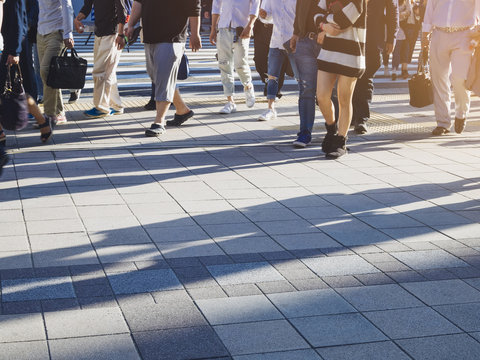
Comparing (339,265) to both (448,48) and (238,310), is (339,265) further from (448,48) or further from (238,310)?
(448,48)

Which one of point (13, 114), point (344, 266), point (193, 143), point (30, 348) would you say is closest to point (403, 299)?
point (344, 266)

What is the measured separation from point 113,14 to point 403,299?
259 inches

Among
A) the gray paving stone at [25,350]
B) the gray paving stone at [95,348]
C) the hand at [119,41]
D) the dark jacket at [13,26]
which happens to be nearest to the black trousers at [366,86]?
the hand at [119,41]

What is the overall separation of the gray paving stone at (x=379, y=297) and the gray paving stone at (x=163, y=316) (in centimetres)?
83

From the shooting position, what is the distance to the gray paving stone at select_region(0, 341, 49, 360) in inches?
137

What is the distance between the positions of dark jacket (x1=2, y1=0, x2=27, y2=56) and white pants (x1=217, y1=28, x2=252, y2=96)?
126 inches

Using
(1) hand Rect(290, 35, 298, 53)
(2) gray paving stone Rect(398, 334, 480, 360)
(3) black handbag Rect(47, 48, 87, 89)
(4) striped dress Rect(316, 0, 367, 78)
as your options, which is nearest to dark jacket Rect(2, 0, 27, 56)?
(3) black handbag Rect(47, 48, 87, 89)

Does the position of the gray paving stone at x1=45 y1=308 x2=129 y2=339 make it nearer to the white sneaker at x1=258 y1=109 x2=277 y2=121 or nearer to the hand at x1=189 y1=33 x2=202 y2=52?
the hand at x1=189 y1=33 x2=202 y2=52

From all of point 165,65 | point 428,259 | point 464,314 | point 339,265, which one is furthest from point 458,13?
point 464,314

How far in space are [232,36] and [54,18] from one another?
2328 millimetres

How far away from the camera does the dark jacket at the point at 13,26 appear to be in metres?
7.84

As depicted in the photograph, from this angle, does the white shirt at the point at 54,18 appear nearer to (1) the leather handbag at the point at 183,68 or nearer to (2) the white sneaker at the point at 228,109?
(1) the leather handbag at the point at 183,68

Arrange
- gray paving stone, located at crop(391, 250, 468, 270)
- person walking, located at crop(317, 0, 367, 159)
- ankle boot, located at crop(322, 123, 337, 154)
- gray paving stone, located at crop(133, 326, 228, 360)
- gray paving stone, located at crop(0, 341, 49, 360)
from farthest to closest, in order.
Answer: ankle boot, located at crop(322, 123, 337, 154), person walking, located at crop(317, 0, 367, 159), gray paving stone, located at crop(391, 250, 468, 270), gray paving stone, located at crop(133, 326, 228, 360), gray paving stone, located at crop(0, 341, 49, 360)

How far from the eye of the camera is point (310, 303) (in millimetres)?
4238
